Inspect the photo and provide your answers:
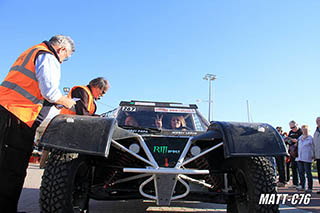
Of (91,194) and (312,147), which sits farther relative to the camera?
(312,147)

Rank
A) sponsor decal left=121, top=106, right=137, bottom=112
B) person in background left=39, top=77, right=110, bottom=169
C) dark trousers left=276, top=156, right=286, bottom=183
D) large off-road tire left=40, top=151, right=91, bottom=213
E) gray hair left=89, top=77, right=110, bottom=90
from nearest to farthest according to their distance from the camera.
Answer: large off-road tire left=40, top=151, right=91, bottom=213, dark trousers left=276, top=156, right=286, bottom=183, person in background left=39, top=77, right=110, bottom=169, gray hair left=89, top=77, right=110, bottom=90, sponsor decal left=121, top=106, right=137, bottom=112

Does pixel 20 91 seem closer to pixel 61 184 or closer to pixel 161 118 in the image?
pixel 61 184

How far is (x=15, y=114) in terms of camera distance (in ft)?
9.34

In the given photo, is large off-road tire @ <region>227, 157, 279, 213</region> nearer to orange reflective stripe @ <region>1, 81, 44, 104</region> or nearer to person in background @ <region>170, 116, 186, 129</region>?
person in background @ <region>170, 116, 186, 129</region>

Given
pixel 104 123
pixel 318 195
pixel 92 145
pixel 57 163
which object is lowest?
pixel 318 195

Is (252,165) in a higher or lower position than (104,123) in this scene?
lower

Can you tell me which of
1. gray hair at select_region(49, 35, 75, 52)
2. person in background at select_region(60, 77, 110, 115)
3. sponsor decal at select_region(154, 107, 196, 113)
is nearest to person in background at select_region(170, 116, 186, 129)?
sponsor decal at select_region(154, 107, 196, 113)

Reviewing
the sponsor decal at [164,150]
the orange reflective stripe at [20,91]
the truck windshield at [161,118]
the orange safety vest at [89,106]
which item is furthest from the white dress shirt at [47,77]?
the truck windshield at [161,118]

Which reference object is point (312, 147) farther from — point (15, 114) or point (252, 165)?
point (15, 114)

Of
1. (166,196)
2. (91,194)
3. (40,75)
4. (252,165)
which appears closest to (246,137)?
(252,165)

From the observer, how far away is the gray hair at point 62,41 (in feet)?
10.8

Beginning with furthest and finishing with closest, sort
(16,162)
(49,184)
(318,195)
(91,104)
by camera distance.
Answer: (318,195) → (91,104) → (16,162) → (49,184)

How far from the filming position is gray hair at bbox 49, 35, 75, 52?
10.8ft

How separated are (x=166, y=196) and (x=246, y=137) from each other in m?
1.02
